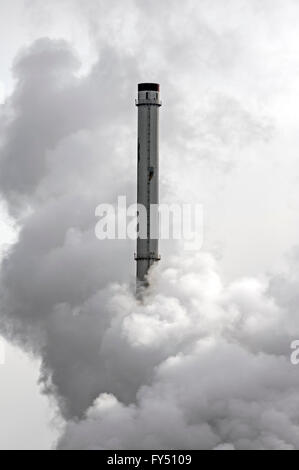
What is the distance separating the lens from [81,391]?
545ft

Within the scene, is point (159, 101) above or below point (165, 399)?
above

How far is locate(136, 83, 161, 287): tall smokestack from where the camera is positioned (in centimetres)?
16975

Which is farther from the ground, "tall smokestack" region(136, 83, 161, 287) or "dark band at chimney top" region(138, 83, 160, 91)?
"dark band at chimney top" region(138, 83, 160, 91)

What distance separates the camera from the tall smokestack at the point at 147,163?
170 metres

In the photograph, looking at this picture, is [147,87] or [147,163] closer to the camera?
[147,163]

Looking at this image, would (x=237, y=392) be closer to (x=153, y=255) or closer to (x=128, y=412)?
(x=128, y=412)

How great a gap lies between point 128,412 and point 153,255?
2358 cm

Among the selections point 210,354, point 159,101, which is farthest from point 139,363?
point 159,101

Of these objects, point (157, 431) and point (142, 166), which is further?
point (142, 166)

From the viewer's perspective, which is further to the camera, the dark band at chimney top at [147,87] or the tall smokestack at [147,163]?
the dark band at chimney top at [147,87]

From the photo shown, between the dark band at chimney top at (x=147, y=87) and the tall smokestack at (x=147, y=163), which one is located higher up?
the dark band at chimney top at (x=147, y=87)

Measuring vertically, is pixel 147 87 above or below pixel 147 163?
above

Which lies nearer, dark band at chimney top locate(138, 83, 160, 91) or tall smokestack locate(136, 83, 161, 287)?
tall smokestack locate(136, 83, 161, 287)

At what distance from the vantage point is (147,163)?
557ft
